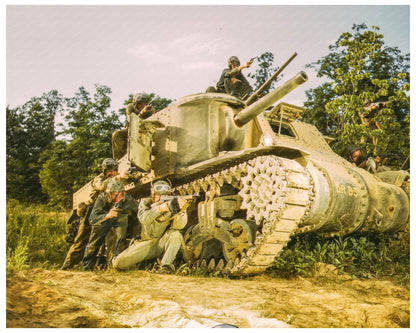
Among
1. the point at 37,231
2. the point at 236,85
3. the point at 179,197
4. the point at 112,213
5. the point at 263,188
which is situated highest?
the point at 236,85

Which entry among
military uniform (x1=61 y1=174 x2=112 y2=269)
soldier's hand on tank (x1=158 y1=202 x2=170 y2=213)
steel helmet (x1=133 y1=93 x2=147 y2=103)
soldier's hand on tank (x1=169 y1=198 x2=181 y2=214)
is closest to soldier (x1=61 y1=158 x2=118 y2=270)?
military uniform (x1=61 y1=174 x2=112 y2=269)

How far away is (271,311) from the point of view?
2977 millimetres

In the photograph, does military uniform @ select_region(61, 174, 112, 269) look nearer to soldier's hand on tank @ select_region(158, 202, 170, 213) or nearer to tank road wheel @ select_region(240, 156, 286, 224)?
soldier's hand on tank @ select_region(158, 202, 170, 213)

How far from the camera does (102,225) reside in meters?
5.84

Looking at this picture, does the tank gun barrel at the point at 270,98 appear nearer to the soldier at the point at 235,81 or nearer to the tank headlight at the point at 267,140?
the tank headlight at the point at 267,140

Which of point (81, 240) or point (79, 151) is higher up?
point (79, 151)

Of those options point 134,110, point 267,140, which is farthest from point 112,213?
point 267,140

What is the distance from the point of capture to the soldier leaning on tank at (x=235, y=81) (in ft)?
23.3

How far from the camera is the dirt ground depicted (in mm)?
2613

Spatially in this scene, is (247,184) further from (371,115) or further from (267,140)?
(371,115)

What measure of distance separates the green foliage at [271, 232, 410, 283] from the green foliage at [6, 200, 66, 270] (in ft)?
14.7

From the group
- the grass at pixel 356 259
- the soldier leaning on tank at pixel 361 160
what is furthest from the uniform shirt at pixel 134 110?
the soldier leaning on tank at pixel 361 160

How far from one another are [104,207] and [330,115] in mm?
5504

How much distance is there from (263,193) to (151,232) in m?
1.58
